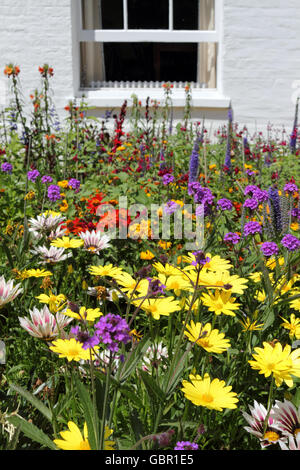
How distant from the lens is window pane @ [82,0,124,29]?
5734mm

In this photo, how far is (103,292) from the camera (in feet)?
4.30

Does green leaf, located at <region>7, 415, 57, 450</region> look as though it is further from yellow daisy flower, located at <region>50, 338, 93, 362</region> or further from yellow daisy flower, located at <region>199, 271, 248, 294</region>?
yellow daisy flower, located at <region>199, 271, 248, 294</region>

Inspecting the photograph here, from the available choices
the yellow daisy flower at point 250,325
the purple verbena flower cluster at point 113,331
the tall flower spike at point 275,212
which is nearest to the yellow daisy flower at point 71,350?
the purple verbena flower cluster at point 113,331

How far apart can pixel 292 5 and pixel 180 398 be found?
5487mm

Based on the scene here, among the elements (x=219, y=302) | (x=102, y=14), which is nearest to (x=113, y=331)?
(x=219, y=302)

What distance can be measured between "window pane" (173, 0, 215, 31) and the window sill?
806mm

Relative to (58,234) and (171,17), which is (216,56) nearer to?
(171,17)

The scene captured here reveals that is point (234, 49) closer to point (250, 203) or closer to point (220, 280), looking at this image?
point (250, 203)

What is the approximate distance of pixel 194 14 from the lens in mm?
5961

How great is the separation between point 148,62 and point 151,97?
2.37ft

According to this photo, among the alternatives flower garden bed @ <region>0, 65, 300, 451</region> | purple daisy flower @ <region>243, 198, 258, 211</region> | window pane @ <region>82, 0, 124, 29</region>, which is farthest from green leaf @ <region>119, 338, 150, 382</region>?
window pane @ <region>82, 0, 124, 29</region>

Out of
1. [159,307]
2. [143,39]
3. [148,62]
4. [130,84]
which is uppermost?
[143,39]

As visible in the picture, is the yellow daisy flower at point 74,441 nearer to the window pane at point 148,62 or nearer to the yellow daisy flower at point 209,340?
the yellow daisy flower at point 209,340
